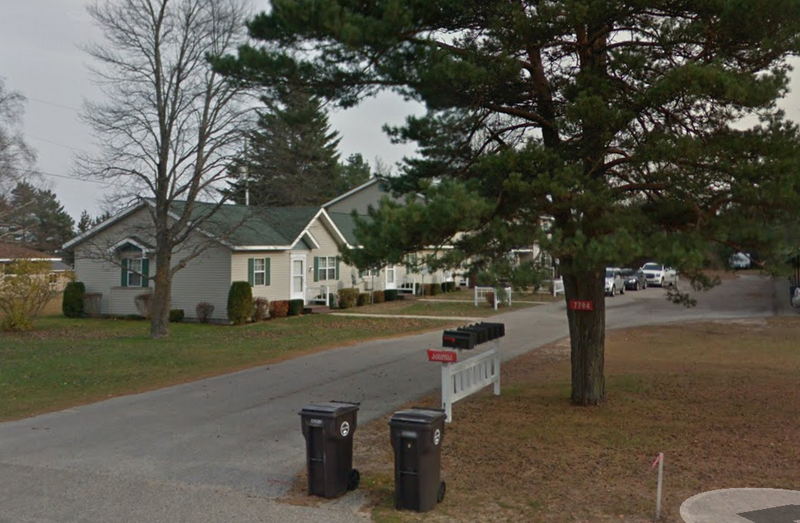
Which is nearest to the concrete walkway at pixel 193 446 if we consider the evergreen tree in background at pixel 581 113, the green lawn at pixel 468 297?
the evergreen tree in background at pixel 581 113

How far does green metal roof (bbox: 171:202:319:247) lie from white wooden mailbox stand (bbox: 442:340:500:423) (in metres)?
14.3

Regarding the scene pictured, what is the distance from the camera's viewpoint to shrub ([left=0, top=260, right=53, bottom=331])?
23219 mm

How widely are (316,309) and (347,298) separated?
5.97 feet

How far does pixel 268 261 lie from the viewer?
2947 cm

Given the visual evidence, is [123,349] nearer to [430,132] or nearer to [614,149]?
[430,132]

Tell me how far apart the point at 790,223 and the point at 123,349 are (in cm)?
1604

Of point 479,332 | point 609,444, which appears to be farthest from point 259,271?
point 609,444

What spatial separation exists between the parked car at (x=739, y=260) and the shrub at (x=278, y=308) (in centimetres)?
2003

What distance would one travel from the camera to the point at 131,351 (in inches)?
722

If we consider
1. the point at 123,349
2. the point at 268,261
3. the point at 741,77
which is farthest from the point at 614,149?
the point at 268,261

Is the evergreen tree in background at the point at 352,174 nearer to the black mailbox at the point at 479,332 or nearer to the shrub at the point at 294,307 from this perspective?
the shrub at the point at 294,307

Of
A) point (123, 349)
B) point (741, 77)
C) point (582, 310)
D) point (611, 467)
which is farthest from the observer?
point (123, 349)

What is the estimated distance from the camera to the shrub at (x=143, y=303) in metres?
28.5

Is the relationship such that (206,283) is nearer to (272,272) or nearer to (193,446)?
(272,272)
